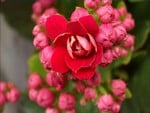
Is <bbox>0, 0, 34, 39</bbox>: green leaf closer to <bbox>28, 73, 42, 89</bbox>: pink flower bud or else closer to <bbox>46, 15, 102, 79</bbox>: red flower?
<bbox>28, 73, 42, 89</bbox>: pink flower bud

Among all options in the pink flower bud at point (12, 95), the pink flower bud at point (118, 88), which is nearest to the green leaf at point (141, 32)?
the pink flower bud at point (118, 88)

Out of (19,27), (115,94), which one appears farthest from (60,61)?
(19,27)

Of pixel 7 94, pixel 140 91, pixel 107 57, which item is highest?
pixel 107 57

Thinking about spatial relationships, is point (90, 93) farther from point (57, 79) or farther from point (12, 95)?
point (12, 95)

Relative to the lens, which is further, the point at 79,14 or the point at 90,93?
the point at 90,93

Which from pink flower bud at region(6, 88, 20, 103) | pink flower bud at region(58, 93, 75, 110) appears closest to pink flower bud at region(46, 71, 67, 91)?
pink flower bud at region(58, 93, 75, 110)

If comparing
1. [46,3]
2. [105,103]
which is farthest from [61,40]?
[46,3]
